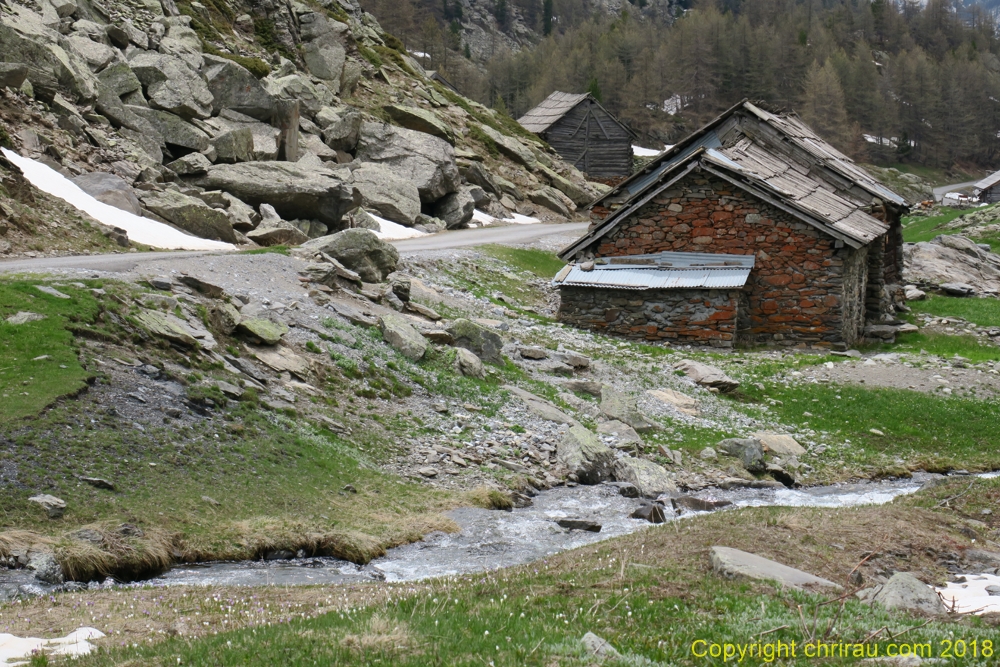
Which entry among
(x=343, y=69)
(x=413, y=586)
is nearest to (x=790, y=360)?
(x=413, y=586)

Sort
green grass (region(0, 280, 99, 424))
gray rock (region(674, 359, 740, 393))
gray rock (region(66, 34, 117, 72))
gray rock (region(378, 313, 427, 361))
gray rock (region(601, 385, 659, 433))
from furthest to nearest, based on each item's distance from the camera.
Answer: gray rock (region(66, 34, 117, 72)), gray rock (region(674, 359, 740, 393)), gray rock (region(378, 313, 427, 361)), gray rock (region(601, 385, 659, 433)), green grass (region(0, 280, 99, 424))

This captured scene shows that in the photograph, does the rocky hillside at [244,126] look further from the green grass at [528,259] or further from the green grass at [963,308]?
the green grass at [963,308]

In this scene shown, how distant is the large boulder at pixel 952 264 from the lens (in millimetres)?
41344

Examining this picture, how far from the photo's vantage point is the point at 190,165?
119 feet

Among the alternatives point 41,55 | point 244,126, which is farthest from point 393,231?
point 41,55

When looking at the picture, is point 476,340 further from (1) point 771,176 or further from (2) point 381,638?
(2) point 381,638

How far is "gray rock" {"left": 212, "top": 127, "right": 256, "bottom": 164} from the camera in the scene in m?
38.2

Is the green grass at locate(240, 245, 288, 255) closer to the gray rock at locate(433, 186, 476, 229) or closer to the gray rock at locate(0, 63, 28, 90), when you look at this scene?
the gray rock at locate(0, 63, 28, 90)

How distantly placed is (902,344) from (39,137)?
92.5 feet

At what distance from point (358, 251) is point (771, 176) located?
1309cm

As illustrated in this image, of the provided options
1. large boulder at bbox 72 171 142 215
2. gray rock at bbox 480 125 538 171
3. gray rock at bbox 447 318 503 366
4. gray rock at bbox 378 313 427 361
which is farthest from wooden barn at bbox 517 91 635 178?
gray rock at bbox 378 313 427 361

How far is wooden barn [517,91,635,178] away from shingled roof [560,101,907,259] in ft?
145

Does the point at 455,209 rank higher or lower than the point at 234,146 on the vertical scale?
lower

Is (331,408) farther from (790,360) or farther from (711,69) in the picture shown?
(711,69)
